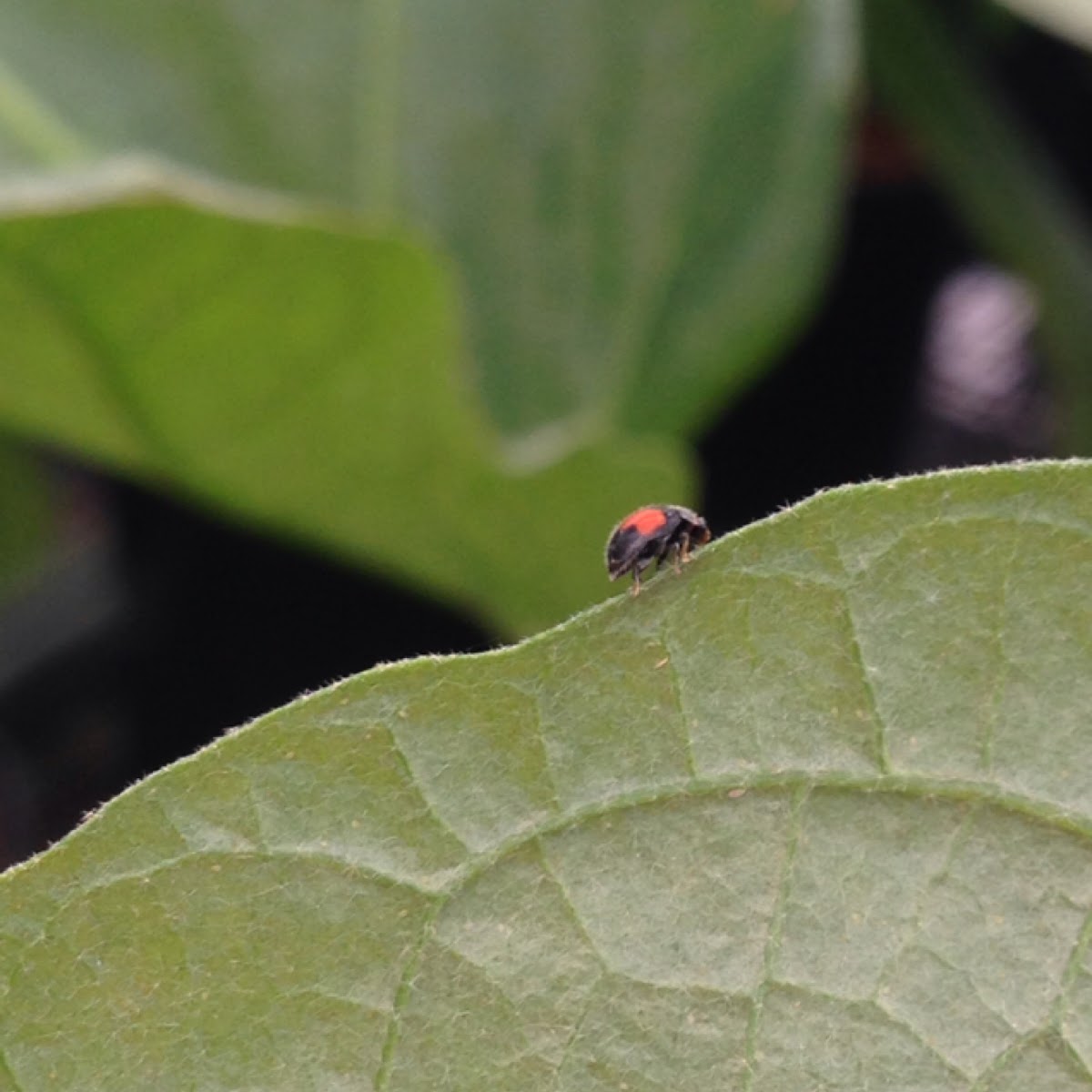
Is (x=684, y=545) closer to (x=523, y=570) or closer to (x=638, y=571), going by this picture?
(x=638, y=571)

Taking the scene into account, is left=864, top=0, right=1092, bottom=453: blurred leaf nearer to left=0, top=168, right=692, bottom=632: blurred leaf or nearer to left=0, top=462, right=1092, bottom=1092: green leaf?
left=0, top=168, right=692, bottom=632: blurred leaf

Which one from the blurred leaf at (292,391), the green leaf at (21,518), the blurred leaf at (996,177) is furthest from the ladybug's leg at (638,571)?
the green leaf at (21,518)

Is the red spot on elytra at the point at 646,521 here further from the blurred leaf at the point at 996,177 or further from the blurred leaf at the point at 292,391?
the blurred leaf at the point at 996,177

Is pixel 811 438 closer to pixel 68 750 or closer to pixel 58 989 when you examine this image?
pixel 68 750

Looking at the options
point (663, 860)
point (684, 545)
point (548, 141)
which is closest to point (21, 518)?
point (548, 141)

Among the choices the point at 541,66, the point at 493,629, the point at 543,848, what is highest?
the point at 543,848

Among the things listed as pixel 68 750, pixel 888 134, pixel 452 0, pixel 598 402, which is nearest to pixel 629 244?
pixel 598 402
